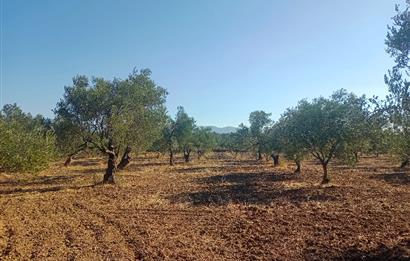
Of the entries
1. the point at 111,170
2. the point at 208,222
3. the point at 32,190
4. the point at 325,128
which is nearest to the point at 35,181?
the point at 32,190

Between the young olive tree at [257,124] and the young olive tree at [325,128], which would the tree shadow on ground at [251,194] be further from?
the young olive tree at [257,124]

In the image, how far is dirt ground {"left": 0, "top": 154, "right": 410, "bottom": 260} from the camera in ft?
57.0

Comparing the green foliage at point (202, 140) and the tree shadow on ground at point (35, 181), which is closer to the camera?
the tree shadow on ground at point (35, 181)

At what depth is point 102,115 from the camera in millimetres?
41031

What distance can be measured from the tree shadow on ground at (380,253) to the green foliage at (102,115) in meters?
27.6

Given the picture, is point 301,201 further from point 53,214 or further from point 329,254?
point 53,214

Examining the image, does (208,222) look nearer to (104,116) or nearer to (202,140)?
(104,116)

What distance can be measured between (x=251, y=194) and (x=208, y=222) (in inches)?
433

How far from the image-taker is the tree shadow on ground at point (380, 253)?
15163 mm

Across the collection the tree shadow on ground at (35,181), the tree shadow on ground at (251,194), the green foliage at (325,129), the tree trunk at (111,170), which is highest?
the green foliage at (325,129)

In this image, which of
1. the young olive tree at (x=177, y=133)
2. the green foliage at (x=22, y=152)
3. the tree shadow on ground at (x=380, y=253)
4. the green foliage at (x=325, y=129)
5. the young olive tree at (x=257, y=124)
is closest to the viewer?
the tree shadow on ground at (x=380, y=253)

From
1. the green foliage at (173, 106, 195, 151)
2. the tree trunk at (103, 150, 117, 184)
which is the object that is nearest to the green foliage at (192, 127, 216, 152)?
the green foliage at (173, 106, 195, 151)

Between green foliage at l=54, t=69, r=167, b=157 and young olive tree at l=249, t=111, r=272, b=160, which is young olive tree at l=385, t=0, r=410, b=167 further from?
young olive tree at l=249, t=111, r=272, b=160

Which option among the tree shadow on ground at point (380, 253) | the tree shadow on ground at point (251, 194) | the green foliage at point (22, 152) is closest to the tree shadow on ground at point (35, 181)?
the green foliage at point (22, 152)
